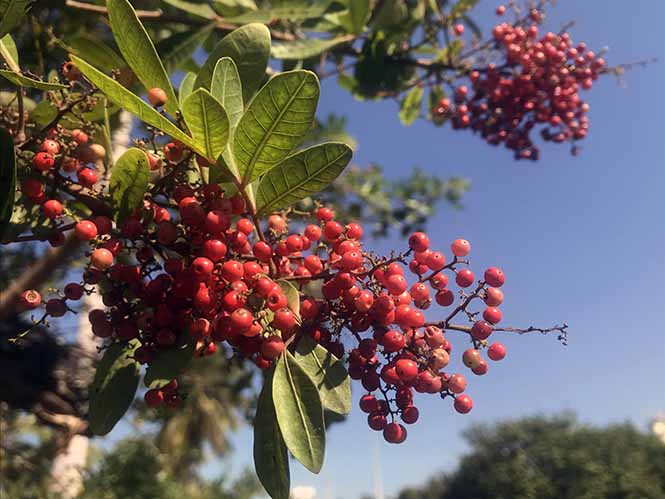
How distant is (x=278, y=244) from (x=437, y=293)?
394 millimetres

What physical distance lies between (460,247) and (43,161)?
940 mm

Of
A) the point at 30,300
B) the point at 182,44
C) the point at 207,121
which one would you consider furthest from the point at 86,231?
the point at 182,44

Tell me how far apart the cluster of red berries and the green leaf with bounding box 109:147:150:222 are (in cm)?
228

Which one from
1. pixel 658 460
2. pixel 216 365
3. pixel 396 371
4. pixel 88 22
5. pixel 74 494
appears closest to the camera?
pixel 396 371

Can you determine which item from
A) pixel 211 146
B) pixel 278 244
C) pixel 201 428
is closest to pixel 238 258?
pixel 278 244

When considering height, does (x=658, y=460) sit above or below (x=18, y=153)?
above

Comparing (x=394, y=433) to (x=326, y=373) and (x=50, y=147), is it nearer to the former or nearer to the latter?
(x=326, y=373)

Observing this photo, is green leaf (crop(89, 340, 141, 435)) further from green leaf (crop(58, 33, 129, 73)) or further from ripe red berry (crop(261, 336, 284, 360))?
green leaf (crop(58, 33, 129, 73))

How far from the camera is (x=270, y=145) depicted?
1.07 m

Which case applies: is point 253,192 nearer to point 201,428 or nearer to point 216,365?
point 216,365

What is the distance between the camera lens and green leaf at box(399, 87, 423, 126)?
11.1 feet

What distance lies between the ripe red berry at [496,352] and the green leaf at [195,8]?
1.61 meters

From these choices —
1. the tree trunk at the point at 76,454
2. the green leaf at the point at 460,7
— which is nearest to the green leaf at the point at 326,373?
the tree trunk at the point at 76,454

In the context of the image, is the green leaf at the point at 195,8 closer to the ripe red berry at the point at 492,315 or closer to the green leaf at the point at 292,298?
the green leaf at the point at 292,298
